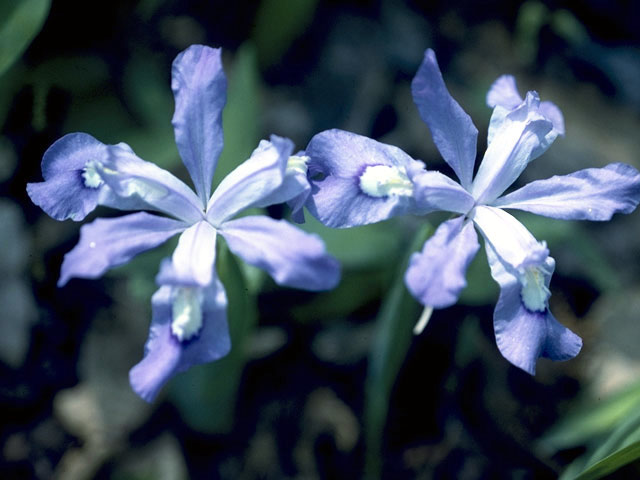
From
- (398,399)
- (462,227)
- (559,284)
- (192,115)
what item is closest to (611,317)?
(559,284)

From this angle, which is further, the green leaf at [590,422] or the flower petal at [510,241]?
the green leaf at [590,422]

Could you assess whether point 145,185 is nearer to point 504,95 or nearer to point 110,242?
point 110,242

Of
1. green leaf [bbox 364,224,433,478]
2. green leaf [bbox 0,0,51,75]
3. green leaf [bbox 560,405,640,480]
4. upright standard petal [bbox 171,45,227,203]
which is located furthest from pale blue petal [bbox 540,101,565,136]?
green leaf [bbox 0,0,51,75]

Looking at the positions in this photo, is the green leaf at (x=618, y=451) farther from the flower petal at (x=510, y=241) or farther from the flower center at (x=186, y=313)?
the flower center at (x=186, y=313)

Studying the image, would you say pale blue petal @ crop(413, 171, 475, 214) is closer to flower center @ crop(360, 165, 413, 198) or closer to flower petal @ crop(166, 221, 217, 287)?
flower center @ crop(360, 165, 413, 198)

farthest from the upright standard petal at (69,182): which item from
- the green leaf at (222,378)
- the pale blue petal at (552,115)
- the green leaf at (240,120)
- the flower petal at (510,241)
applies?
the pale blue petal at (552,115)

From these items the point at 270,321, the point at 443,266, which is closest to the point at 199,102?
the point at 443,266
